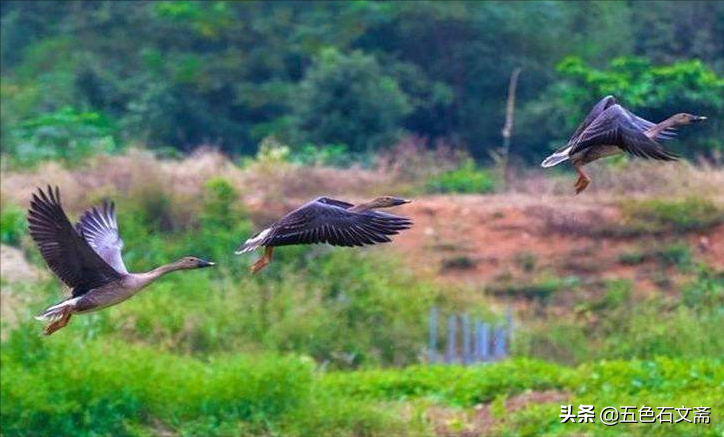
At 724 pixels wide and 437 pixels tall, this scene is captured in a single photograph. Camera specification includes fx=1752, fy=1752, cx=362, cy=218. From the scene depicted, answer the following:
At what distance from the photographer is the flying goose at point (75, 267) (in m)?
7.98

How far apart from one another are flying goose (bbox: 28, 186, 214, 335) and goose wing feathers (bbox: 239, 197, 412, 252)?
2.10 feet

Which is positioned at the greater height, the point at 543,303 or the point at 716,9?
the point at 716,9

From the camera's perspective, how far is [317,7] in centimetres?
3578

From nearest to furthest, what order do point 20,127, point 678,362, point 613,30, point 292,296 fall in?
point 678,362 → point 292,296 → point 20,127 → point 613,30

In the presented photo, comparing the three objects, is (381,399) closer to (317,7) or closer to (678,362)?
(678,362)

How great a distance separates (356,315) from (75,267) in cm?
1208

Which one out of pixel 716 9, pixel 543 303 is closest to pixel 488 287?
pixel 543 303

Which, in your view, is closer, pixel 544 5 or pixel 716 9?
pixel 716 9

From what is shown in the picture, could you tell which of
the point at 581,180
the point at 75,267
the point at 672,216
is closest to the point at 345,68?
the point at 672,216

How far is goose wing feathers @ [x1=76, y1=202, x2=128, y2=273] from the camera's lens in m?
8.93

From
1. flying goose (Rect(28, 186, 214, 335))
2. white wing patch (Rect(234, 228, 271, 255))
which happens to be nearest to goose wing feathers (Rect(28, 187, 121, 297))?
flying goose (Rect(28, 186, 214, 335))

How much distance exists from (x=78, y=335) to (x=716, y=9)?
1866 centimetres

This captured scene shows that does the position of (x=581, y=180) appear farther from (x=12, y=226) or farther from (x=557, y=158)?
(x=12, y=226)

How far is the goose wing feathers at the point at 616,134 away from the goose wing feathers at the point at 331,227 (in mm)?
857
